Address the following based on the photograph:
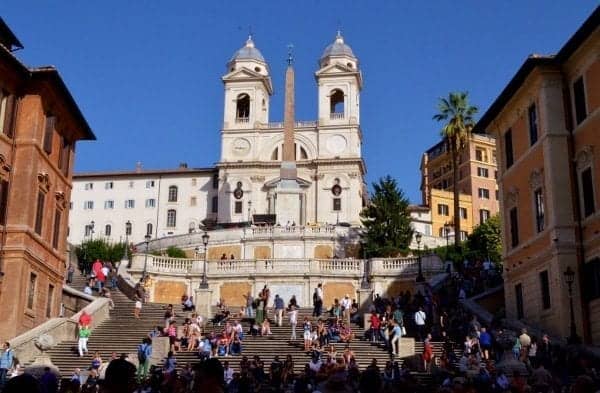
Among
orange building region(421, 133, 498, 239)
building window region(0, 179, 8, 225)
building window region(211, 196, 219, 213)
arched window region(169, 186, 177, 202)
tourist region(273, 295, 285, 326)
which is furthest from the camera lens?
orange building region(421, 133, 498, 239)

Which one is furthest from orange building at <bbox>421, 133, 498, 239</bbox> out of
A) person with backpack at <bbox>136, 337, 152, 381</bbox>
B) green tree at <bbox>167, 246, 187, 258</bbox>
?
person with backpack at <bbox>136, 337, 152, 381</bbox>

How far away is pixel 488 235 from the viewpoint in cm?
7200

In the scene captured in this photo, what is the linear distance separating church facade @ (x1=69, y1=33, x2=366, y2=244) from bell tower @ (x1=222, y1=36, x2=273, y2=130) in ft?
0.42

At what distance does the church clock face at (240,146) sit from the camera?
9826 centimetres

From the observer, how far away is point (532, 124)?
3269cm

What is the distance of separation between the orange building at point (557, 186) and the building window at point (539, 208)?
4 centimetres

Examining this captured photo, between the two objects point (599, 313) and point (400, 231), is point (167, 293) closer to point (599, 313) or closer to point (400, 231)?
point (400, 231)

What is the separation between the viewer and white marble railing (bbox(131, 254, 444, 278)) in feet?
167

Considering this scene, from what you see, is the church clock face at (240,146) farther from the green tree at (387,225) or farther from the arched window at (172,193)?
the green tree at (387,225)

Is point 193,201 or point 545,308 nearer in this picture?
point 545,308

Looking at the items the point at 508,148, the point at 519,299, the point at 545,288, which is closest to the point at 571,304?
the point at 545,288

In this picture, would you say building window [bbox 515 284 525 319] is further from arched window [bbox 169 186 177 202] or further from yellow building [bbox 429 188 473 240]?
arched window [bbox 169 186 177 202]

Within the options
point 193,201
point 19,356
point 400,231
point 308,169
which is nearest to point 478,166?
point 308,169

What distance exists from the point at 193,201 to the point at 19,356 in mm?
75503
